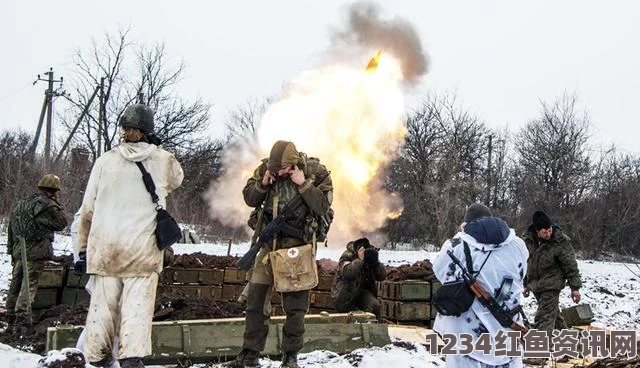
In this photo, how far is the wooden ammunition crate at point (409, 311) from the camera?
35.7ft

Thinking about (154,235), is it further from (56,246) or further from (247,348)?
(56,246)

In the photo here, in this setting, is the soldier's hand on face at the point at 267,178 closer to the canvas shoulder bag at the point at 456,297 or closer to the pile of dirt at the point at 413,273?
the canvas shoulder bag at the point at 456,297

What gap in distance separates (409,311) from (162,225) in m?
6.92

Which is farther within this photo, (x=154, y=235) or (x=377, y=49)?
(x=377, y=49)

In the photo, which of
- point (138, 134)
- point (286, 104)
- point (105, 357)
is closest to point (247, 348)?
point (105, 357)

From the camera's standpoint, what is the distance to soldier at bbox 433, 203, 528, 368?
4.39 meters

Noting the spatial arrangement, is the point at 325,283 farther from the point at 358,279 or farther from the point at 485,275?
the point at 485,275

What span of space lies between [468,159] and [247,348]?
38.2 m

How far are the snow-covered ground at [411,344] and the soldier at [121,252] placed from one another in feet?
2.03

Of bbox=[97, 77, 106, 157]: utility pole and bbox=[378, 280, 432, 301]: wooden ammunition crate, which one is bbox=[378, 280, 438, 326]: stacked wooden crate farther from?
bbox=[97, 77, 106, 157]: utility pole

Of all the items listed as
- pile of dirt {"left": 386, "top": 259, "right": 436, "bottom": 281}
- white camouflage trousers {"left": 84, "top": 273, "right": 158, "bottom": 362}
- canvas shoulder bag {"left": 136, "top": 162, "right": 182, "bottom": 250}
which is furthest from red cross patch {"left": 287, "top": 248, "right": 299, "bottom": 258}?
pile of dirt {"left": 386, "top": 259, "right": 436, "bottom": 281}

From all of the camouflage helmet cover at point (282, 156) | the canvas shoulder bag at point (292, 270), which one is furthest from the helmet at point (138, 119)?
the canvas shoulder bag at point (292, 270)

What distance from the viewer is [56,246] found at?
23.5 meters

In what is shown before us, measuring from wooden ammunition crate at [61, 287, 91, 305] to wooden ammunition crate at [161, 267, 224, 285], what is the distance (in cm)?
156
